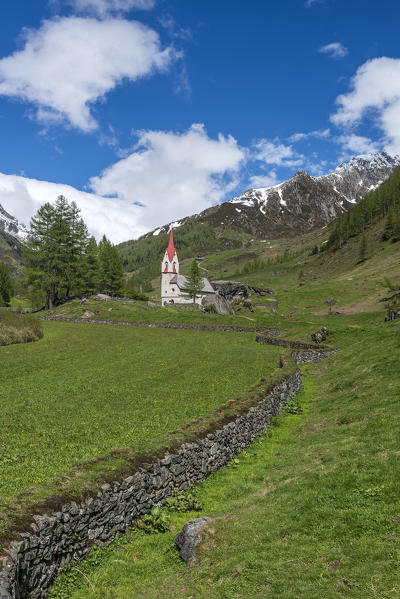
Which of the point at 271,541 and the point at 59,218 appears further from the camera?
the point at 59,218

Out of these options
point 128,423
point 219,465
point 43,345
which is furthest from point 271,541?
point 43,345

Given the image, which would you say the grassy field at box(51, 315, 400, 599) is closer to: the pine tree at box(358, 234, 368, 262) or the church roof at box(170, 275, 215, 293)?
the church roof at box(170, 275, 215, 293)

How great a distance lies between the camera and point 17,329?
139ft

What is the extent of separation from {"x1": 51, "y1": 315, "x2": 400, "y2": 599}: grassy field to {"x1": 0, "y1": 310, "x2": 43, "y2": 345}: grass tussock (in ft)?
115

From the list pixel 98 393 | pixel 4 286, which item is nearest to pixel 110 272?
pixel 4 286

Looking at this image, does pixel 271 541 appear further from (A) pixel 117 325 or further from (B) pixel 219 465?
(A) pixel 117 325

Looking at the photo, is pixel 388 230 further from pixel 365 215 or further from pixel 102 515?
pixel 102 515

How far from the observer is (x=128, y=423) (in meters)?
16.3

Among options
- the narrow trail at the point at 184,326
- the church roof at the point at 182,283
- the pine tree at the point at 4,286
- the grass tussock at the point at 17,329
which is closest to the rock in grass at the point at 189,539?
the grass tussock at the point at 17,329

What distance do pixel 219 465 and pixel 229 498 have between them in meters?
2.64

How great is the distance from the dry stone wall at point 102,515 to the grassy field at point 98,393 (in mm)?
1540

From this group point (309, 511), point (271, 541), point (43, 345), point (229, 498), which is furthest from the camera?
point (43, 345)

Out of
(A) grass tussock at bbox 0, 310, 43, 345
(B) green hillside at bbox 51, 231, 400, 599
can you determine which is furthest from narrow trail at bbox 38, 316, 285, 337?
(B) green hillside at bbox 51, 231, 400, 599

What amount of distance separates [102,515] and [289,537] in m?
5.24
